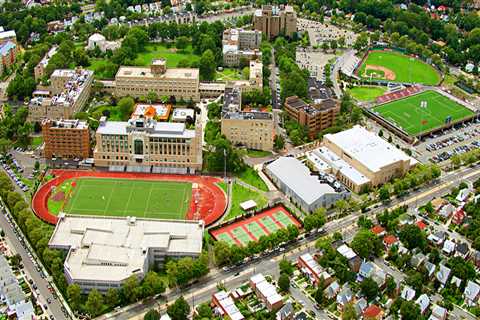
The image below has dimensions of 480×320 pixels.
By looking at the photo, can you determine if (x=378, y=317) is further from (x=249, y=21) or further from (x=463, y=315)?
(x=249, y=21)

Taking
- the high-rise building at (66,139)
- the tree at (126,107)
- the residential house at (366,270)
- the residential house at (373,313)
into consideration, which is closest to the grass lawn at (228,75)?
the tree at (126,107)

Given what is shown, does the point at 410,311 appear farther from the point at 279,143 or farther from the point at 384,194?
the point at 279,143

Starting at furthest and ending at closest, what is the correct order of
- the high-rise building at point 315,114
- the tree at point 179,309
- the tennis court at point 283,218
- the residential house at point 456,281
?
the high-rise building at point 315,114 → the tennis court at point 283,218 → the residential house at point 456,281 → the tree at point 179,309

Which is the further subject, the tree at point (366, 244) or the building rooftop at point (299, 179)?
the building rooftop at point (299, 179)

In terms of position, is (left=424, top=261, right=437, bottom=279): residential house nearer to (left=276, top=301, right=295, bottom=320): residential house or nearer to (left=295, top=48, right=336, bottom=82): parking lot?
(left=276, top=301, right=295, bottom=320): residential house

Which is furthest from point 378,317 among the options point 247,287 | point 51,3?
point 51,3

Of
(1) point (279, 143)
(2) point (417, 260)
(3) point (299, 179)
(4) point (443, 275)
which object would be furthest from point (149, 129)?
(4) point (443, 275)

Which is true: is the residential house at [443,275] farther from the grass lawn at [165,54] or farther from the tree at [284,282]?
the grass lawn at [165,54]
